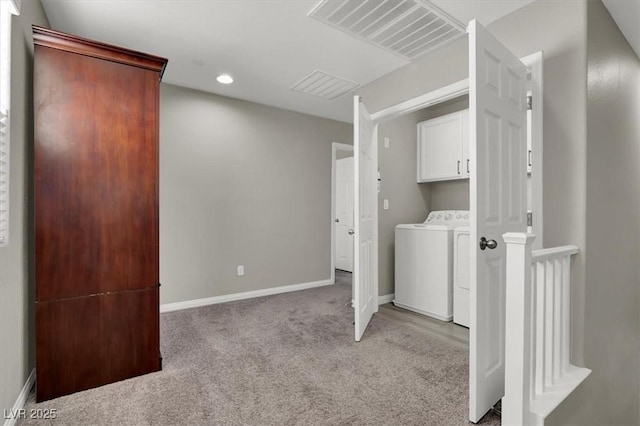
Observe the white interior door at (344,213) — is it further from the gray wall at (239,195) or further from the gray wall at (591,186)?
the gray wall at (591,186)

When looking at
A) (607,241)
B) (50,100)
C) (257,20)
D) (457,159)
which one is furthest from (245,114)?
(607,241)

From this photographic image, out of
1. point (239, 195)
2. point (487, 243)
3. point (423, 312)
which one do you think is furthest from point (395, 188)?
point (487, 243)

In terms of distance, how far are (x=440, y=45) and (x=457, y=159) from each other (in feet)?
4.37

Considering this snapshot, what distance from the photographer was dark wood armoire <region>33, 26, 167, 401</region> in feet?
6.04

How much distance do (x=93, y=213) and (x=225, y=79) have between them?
6.73 feet

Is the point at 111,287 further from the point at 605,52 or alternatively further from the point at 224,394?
the point at 605,52

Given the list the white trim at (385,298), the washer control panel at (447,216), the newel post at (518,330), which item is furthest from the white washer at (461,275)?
the newel post at (518,330)

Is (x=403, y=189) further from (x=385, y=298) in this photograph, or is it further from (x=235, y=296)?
(x=235, y=296)

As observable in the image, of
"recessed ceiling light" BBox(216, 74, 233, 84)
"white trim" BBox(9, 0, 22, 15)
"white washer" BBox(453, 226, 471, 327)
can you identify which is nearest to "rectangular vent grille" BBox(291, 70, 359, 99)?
"recessed ceiling light" BBox(216, 74, 233, 84)

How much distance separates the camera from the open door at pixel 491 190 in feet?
5.38

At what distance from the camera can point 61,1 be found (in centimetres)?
212

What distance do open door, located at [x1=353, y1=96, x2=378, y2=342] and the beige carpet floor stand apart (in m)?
0.29

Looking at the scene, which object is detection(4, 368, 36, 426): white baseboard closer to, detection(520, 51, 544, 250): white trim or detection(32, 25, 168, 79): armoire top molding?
detection(32, 25, 168, 79): armoire top molding

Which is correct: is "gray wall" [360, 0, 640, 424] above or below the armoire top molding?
below
